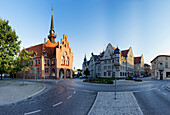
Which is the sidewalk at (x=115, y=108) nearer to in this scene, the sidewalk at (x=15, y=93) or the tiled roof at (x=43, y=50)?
the sidewalk at (x=15, y=93)

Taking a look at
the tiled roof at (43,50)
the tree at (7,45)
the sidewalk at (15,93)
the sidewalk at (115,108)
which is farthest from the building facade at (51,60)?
the sidewalk at (115,108)

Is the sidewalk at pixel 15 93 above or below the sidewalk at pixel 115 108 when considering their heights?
below

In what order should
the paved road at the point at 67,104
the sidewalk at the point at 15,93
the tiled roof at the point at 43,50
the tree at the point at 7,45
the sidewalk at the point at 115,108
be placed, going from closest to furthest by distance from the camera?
the sidewalk at the point at 115,108
the paved road at the point at 67,104
the sidewalk at the point at 15,93
the tree at the point at 7,45
the tiled roof at the point at 43,50

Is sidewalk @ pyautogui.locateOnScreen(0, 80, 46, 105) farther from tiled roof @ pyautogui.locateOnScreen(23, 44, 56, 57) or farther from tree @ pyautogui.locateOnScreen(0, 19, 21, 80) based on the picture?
tiled roof @ pyautogui.locateOnScreen(23, 44, 56, 57)

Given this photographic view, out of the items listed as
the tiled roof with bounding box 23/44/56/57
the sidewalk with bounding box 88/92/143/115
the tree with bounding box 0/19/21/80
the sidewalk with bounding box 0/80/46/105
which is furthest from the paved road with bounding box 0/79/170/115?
the tiled roof with bounding box 23/44/56/57

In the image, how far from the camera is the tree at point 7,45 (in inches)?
798

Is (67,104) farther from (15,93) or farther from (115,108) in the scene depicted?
(15,93)

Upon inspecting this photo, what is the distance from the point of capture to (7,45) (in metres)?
21.8

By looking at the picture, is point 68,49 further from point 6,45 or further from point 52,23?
point 6,45

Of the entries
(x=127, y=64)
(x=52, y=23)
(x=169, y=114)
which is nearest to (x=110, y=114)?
(x=169, y=114)

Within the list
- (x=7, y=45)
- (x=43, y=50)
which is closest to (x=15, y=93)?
(x=7, y=45)

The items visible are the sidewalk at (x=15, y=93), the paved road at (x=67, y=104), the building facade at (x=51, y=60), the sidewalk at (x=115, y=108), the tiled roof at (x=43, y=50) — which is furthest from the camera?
the tiled roof at (x=43, y=50)

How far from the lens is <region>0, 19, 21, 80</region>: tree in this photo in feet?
66.5

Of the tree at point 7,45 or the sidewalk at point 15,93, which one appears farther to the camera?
the tree at point 7,45
